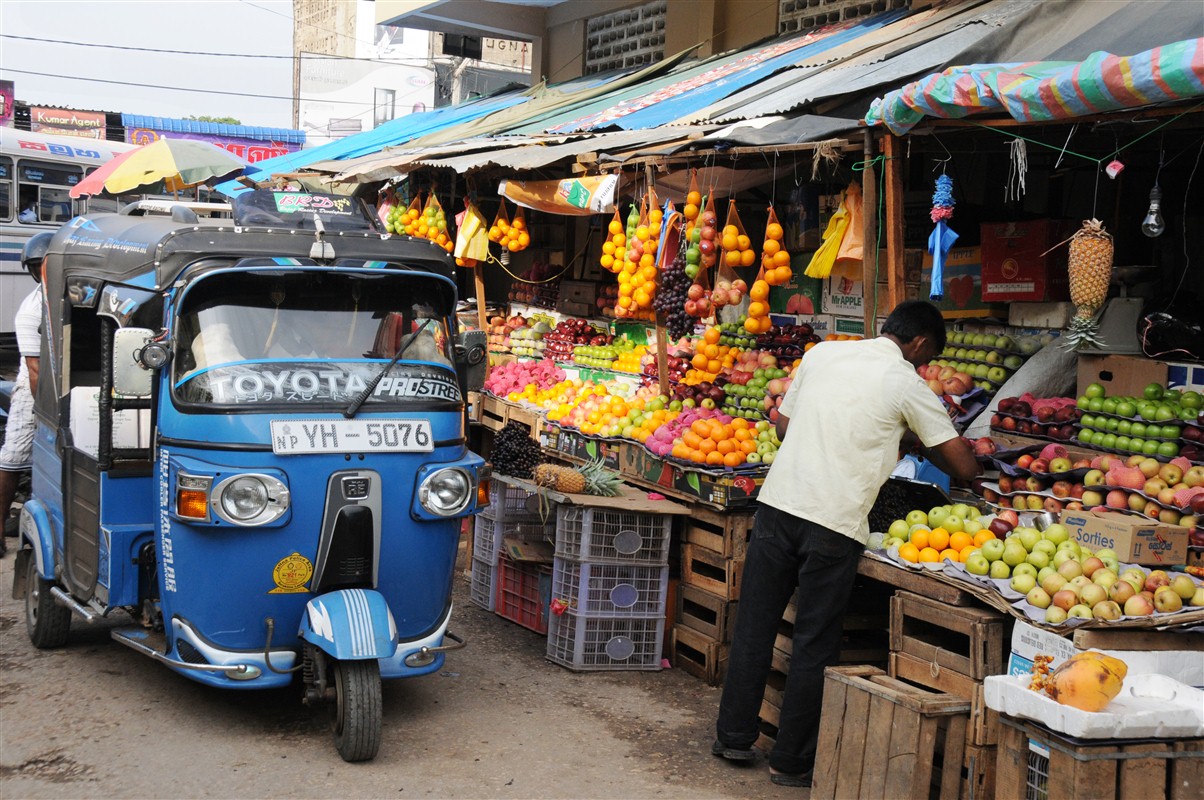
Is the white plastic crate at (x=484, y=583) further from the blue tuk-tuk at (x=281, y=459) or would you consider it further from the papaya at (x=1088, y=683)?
the papaya at (x=1088, y=683)

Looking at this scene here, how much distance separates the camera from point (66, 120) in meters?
44.9

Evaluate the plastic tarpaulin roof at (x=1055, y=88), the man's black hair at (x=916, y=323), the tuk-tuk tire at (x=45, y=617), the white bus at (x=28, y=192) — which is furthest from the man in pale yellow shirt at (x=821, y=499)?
the white bus at (x=28, y=192)

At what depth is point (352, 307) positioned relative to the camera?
5.68 metres

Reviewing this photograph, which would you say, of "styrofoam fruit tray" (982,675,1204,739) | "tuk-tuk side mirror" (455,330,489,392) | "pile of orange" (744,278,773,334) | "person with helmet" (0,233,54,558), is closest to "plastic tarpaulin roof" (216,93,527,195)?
"person with helmet" (0,233,54,558)

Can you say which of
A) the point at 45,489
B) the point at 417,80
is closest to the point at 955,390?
the point at 45,489

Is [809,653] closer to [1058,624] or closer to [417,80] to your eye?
[1058,624]

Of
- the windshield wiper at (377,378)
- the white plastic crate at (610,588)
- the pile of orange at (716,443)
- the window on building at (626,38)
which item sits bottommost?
the white plastic crate at (610,588)

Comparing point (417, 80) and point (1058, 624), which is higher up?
point (417, 80)

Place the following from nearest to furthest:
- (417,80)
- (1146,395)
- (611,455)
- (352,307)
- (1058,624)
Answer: (1058,624), (352,307), (1146,395), (611,455), (417,80)

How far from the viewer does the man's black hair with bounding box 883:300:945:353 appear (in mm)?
5223

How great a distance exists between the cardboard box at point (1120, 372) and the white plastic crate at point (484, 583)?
3836 mm

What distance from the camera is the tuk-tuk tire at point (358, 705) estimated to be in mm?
5137

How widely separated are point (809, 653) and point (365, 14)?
186 ft

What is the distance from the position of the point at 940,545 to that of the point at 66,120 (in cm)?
4650
